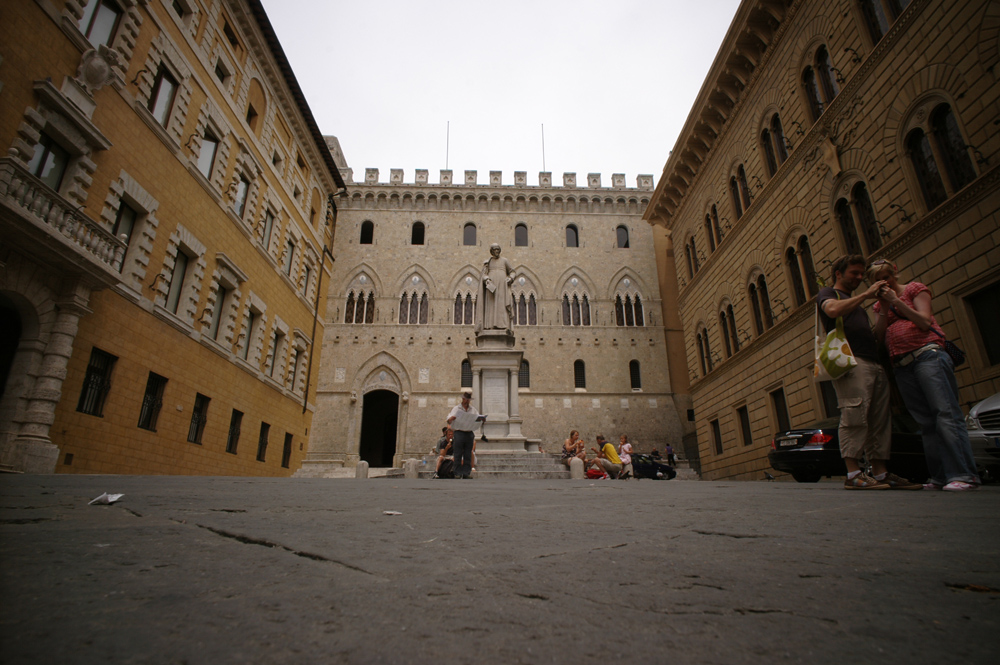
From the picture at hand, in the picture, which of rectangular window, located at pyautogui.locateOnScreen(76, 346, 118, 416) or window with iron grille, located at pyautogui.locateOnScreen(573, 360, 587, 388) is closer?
rectangular window, located at pyautogui.locateOnScreen(76, 346, 118, 416)

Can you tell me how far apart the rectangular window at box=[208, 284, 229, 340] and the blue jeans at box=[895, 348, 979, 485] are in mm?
15468

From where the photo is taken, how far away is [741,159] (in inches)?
680

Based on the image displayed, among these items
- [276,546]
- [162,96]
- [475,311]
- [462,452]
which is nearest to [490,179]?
[475,311]

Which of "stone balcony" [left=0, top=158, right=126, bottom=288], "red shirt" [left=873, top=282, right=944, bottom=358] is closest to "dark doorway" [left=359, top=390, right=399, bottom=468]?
"stone balcony" [left=0, top=158, right=126, bottom=288]

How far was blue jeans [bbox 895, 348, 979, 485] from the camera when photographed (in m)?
4.48

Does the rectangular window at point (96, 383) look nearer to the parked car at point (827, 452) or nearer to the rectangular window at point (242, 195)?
the rectangular window at point (242, 195)

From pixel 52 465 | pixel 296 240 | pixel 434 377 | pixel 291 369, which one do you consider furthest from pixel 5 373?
pixel 434 377

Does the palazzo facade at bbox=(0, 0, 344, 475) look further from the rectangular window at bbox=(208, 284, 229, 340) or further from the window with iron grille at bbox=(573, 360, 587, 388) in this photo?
the window with iron grille at bbox=(573, 360, 587, 388)

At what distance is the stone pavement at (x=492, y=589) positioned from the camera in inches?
42.9

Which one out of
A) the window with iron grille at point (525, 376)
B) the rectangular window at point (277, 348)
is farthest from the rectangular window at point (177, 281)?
the window with iron grille at point (525, 376)

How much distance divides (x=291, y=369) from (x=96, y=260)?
1121 centimetres

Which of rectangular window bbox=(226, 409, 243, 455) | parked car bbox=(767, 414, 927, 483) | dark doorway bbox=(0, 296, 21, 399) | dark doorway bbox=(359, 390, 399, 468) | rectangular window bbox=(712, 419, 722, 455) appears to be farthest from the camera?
dark doorway bbox=(359, 390, 399, 468)

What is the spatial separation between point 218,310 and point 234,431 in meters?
3.62

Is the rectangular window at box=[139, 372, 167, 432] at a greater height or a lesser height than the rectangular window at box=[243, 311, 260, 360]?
lesser
